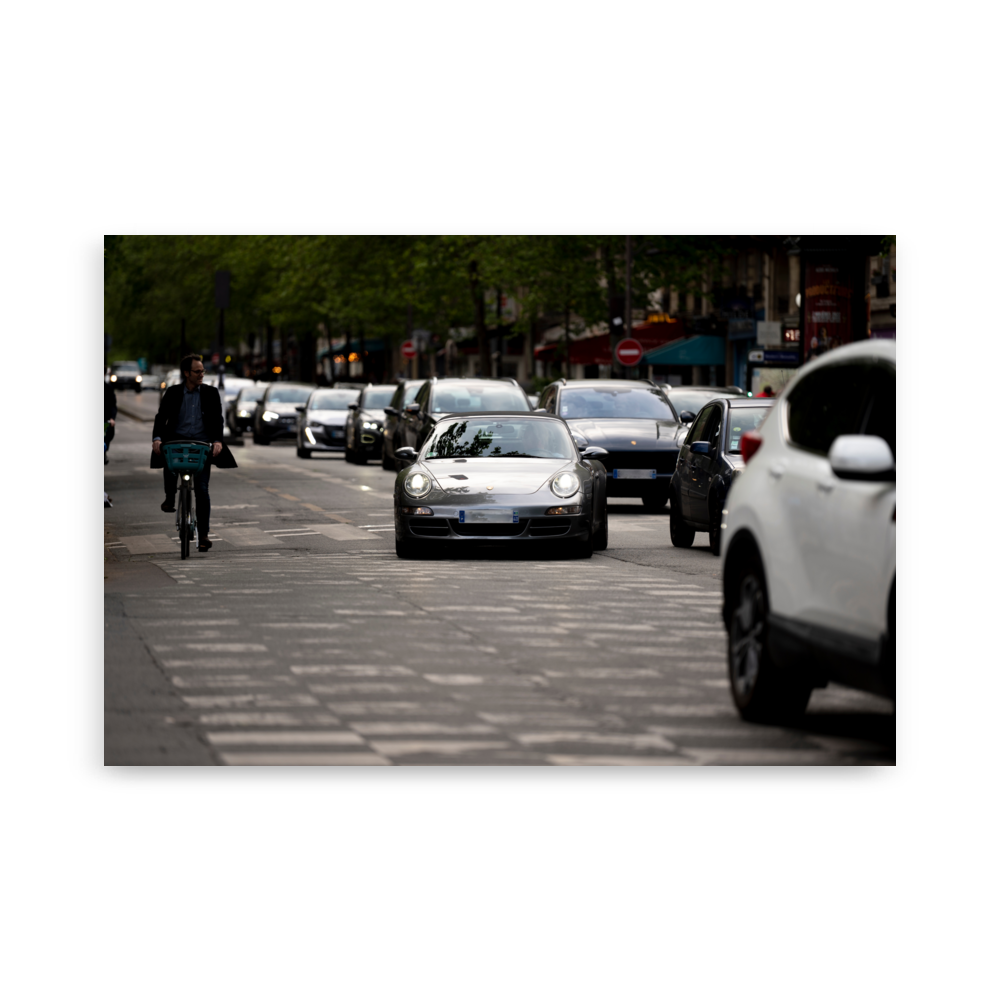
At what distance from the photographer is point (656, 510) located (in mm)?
24297

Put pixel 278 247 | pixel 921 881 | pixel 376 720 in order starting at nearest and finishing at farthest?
pixel 921 881
pixel 376 720
pixel 278 247

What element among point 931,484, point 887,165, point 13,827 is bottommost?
point 13,827

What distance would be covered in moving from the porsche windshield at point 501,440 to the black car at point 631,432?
470 cm

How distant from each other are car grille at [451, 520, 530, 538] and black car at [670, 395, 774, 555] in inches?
74.2

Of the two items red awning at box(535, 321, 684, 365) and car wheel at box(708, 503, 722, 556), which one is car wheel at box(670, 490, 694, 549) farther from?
red awning at box(535, 321, 684, 365)

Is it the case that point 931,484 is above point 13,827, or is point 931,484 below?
above

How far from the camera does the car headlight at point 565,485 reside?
1700cm

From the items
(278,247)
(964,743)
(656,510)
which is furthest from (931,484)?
(278,247)

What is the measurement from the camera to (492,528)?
16781 millimetres

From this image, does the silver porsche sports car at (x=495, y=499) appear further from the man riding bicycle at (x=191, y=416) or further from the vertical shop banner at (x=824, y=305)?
the vertical shop banner at (x=824, y=305)

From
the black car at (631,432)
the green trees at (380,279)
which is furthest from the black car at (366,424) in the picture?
the black car at (631,432)

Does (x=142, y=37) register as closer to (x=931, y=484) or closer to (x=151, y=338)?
(x=931, y=484)

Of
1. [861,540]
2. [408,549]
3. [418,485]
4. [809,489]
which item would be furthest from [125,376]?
[861,540]

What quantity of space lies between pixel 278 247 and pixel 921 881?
181 feet
